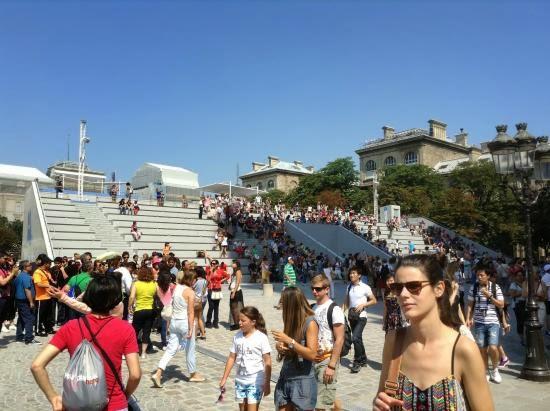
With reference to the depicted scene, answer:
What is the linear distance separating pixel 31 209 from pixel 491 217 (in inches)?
1653

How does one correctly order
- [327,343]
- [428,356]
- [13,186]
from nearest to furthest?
[428,356], [327,343], [13,186]

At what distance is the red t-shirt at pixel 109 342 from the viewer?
302 centimetres

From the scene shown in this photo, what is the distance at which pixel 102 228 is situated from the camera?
25.2 metres

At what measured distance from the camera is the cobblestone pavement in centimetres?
607

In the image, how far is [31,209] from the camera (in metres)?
24.8

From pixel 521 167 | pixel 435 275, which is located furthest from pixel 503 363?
pixel 435 275

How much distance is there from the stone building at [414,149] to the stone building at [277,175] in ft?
55.2

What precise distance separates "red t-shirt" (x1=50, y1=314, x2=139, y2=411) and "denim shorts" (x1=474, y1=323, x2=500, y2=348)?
568cm

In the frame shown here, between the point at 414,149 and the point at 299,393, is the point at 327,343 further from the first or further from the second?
the point at 414,149

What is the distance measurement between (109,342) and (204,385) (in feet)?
14.5

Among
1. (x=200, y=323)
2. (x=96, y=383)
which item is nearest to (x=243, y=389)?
(x=96, y=383)

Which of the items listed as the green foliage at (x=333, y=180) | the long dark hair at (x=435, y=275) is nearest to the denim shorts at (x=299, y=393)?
the long dark hair at (x=435, y=275)

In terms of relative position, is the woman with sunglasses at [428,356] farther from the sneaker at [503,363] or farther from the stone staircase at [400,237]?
the stone staircase at [400,237]

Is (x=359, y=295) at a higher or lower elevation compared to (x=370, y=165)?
lower
